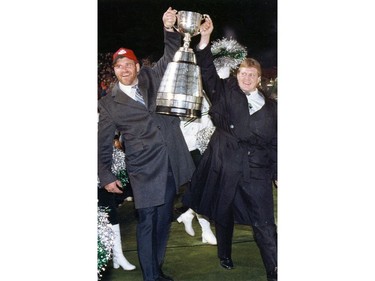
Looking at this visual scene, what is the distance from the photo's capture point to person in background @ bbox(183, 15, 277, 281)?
2.78 meters

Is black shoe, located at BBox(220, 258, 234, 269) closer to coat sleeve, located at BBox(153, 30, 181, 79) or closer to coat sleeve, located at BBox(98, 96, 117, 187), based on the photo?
coat sleeve, located at BBox(98, 96, 117, 187)

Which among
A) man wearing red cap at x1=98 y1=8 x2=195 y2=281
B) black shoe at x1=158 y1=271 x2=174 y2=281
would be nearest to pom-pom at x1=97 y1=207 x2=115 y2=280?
man wearing red cap at x1=98 y1=8 x2=195 y2=281

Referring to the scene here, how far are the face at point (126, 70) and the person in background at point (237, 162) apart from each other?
348mm

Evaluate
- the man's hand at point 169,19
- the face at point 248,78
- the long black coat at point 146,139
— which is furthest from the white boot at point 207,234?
the man's hand at point 169,19

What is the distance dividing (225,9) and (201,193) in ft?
3.20

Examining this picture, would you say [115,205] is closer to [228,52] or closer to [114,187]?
[114,187]

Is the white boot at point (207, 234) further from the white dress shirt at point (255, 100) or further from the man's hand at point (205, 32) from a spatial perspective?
the man's hand at point (205, 32)

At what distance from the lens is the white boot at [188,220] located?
285 cm

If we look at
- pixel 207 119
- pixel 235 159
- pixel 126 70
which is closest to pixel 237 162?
pixel 235 159

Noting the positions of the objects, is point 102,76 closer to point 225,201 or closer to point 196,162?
point 196,162
